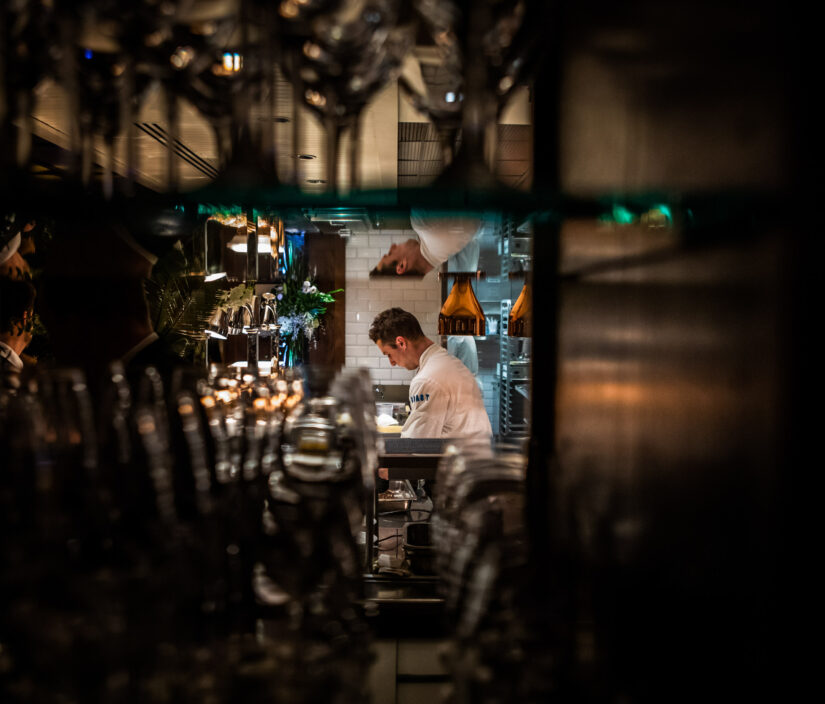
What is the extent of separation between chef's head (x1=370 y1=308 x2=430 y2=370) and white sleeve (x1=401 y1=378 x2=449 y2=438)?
278 mm

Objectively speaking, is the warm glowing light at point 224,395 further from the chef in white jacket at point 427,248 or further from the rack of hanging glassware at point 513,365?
the rack of hanging glassware at point 513,365

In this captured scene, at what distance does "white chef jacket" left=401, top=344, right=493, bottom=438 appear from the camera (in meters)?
3.67

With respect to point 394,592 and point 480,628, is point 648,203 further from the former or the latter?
point 394,592

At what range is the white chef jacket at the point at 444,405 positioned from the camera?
3.67 m

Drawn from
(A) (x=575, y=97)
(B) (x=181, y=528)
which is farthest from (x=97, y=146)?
(B) (x=181, y=528)

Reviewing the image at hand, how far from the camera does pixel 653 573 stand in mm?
747

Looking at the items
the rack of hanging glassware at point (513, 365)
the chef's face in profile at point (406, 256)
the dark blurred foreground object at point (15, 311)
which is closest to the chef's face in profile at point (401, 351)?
the rack of hanging glassware at point (513, 365)

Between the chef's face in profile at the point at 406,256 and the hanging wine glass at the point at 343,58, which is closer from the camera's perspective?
the hanging wine glass at the point at 343,58

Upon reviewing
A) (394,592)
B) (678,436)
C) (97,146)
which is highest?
(97,146)

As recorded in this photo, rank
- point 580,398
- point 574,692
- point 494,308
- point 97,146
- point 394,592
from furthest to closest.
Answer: point 494,308, point 97,146, point 394,592, point 580,398, point 574,692

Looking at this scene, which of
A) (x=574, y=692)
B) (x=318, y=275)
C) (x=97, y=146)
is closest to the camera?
(x=574, y=692)

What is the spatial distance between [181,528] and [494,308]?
702cm

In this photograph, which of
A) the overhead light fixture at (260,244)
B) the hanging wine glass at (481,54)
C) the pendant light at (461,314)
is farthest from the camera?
the overhead light fixture at (260,244)

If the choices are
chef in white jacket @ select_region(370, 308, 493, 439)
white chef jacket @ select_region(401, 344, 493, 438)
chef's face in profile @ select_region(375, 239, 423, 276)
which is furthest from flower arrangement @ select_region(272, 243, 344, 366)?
chef's face in profile @ select_region(375, 239, 423, 276)
